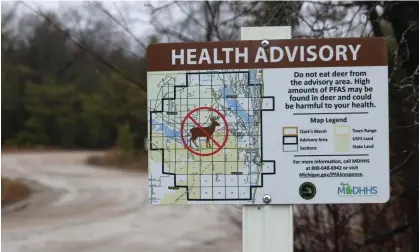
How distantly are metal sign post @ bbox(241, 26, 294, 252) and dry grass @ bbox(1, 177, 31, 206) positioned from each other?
39.1 ft

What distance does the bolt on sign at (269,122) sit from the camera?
2.21m

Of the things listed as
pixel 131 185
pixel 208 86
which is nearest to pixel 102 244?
pixel 208 86

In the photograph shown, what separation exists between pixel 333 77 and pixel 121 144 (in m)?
18.4

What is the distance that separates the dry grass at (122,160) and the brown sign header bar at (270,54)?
1758 centimetres

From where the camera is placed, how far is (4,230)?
9.99 m

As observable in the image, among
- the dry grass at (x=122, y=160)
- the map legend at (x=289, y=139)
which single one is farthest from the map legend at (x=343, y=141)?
the dry grass at (x=122, y=160)

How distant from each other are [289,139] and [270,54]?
35 cm

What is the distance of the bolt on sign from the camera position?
7.27ft

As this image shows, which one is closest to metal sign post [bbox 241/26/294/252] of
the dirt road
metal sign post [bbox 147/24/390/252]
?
metal sign post [bbox 147/24/390/252]

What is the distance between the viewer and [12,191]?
14406mm

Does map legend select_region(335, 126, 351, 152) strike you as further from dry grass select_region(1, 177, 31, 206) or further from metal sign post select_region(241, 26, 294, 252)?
dry grass select_region(1, 177, 31, 206)

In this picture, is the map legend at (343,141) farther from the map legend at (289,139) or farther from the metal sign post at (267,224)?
the metal sign post at (267,224)

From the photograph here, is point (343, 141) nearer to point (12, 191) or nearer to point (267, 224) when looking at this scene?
point (267, 224)

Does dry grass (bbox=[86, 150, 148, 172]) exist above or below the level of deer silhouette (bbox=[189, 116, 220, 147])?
below
